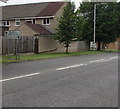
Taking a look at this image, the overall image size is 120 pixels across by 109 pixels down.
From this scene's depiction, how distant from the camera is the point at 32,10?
4344 centimetres

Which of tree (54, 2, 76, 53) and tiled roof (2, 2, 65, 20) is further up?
tiled roof (2, 2, 65, 20)

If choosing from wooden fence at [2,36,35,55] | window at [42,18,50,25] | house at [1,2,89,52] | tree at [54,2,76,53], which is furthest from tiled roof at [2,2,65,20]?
wooden fence at [2,36,35,55]

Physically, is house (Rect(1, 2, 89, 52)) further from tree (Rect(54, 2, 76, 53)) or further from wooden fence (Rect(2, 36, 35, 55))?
tree (Rect(54, 2, 76, 53))

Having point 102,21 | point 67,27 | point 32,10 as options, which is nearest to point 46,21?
point 32,10

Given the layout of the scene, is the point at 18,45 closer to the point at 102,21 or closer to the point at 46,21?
the point at 46,21

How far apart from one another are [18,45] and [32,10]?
18670 millimetres

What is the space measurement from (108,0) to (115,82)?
123 ft

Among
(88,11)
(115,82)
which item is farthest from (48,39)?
(115,82)

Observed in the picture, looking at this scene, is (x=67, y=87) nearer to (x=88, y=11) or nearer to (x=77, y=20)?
(x=77, y=20)

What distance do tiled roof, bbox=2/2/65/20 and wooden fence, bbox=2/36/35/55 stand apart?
10.4 meters

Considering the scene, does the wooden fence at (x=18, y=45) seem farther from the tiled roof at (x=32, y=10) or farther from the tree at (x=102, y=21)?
the tree at (x=102, y=21)

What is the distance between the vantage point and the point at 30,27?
35.0m

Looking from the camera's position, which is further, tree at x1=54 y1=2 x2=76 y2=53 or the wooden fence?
tree at x1=54 y1=2 x2=76 y2=53

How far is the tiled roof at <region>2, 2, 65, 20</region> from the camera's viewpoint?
1607 inches
